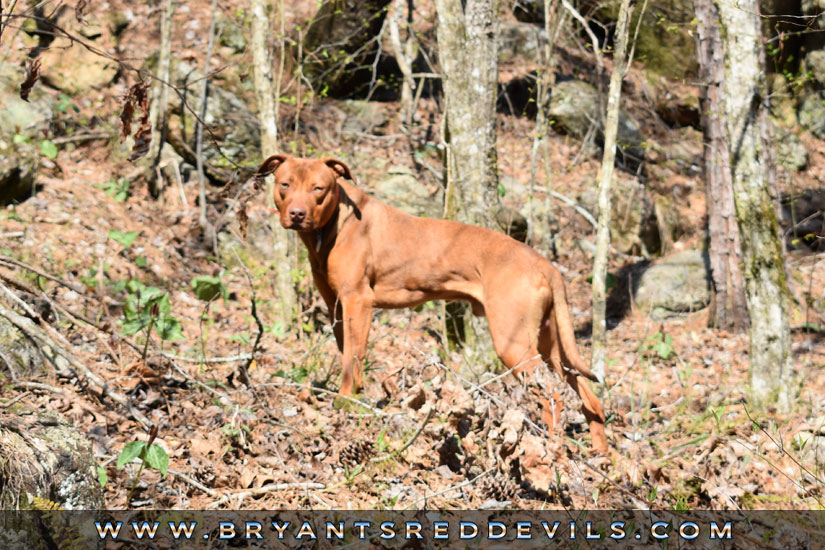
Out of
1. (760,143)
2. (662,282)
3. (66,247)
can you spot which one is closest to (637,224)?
(662,282)

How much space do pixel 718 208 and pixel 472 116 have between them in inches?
178

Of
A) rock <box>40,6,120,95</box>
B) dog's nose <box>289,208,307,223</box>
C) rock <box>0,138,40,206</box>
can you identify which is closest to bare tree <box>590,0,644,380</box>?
dog's nose <box>289,208,307,223</box>

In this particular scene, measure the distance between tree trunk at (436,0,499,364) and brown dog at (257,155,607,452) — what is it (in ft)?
2.47

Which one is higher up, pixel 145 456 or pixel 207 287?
pixel 145 456

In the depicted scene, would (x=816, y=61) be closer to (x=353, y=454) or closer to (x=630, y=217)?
(x=630, y=217)

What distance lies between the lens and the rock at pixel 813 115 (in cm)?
1516

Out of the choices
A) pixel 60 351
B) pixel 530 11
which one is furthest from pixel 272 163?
pixel 530 11

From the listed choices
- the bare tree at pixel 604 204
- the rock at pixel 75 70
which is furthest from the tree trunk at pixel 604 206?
the rock at pixel 75 70

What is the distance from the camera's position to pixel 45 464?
3.16 meters

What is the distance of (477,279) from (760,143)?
270 centimetres

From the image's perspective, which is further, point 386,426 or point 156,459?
point 386,426

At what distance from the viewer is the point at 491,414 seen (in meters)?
4.55

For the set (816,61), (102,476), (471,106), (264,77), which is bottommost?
(102,476)

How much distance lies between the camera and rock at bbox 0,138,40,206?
9.06m
